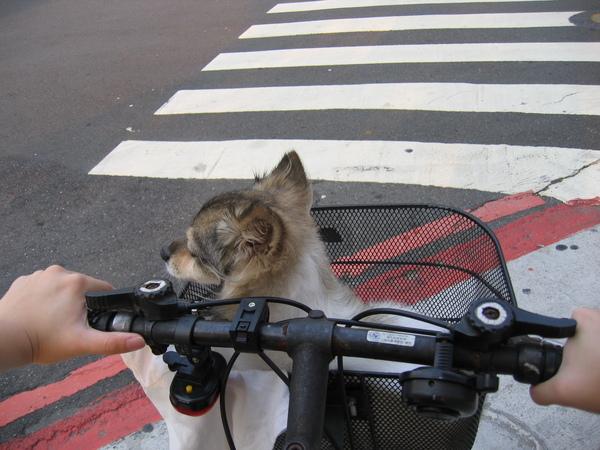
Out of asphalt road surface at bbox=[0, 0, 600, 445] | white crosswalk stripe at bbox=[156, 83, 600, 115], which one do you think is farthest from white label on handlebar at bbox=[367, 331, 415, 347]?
white crosswalk stripe at bbox=[156, 83, 600, 115]

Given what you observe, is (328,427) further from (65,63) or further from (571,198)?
(65,63)

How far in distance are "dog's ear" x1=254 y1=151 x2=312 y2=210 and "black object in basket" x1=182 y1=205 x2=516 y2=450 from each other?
0.15 meters

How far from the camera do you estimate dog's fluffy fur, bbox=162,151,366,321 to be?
6.20ft

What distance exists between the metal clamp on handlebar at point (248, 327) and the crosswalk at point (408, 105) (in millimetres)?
3665

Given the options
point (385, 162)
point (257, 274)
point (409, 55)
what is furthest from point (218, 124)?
point (257, 274)

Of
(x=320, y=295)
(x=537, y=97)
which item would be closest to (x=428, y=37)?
(x=537, y=97)

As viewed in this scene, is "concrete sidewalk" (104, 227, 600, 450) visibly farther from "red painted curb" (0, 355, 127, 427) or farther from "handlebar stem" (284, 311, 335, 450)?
"handlebar stem" (284, 311, 335, 450)

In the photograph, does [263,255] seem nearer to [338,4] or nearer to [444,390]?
[444,390]

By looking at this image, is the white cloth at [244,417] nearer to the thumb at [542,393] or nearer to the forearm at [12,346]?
the forearm at [12,346]

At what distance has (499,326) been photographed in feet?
3.17

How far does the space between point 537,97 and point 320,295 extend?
194 inches

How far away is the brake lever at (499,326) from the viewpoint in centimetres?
97

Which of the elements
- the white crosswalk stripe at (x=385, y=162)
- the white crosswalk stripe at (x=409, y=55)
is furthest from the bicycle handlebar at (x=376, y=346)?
the white crosswalk stripe at (x=409, y=55)

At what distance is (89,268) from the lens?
4145mm
